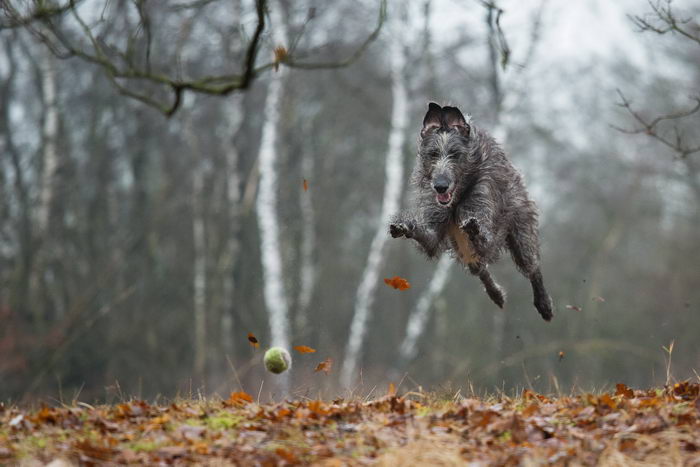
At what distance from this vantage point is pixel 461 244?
6.72 metres

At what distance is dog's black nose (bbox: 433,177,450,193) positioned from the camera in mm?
6133

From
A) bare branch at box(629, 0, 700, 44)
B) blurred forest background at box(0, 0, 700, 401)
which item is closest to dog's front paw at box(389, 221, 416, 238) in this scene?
bare branch at box(629, 0, 700, 44)

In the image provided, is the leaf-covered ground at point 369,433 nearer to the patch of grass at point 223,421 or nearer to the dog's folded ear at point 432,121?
the patch of grass at point 223,421

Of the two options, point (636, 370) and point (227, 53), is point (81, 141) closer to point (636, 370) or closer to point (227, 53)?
point (227, 53)

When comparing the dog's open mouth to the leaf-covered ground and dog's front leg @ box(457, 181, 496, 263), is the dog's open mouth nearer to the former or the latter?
dog's front leg @ box(457, 181, 496, 263)

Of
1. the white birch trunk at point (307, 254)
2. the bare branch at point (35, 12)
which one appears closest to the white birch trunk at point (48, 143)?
the white birch trunk at point (307, 254)

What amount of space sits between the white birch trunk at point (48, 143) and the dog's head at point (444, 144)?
1274 centimetres

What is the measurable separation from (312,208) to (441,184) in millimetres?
18000

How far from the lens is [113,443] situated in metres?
4.89

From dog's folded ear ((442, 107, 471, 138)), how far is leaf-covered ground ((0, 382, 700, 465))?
2.05 m

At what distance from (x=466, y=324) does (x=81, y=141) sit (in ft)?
45.4

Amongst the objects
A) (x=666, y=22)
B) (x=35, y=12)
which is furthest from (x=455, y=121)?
(x=35, y=12)

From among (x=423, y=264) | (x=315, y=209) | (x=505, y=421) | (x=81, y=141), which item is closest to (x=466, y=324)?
(x=423, y=264)

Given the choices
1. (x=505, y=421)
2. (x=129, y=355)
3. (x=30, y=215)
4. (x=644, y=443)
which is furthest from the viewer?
(x=129, y=355)
